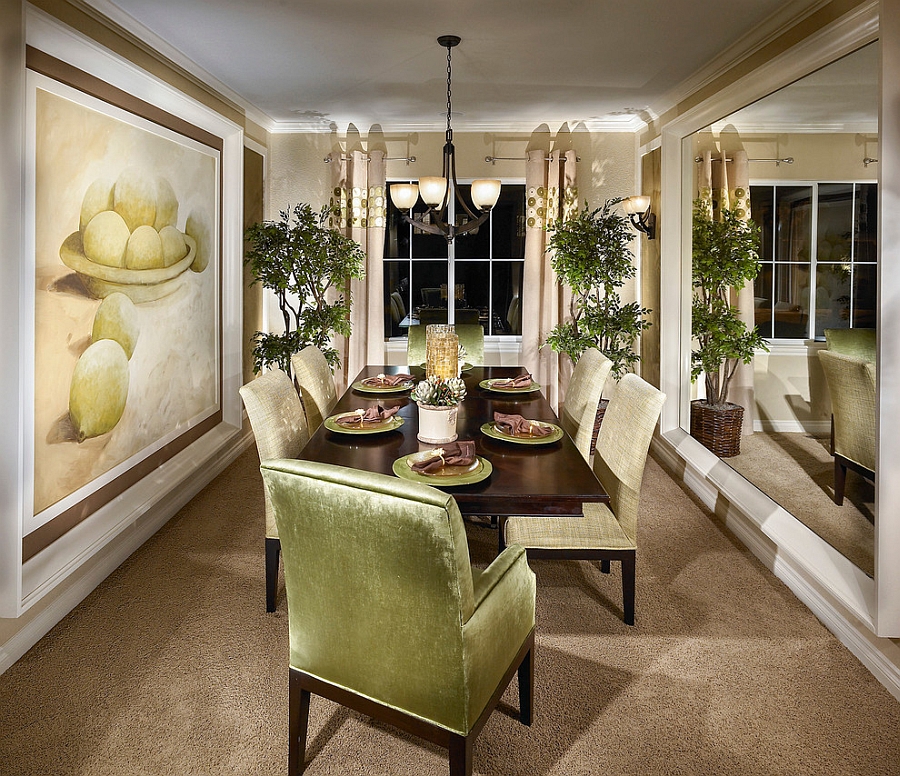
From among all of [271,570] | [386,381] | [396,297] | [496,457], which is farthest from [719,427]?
[396,297]

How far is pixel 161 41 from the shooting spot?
354 centimetres

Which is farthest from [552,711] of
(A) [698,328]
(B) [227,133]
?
(B) [227,133]

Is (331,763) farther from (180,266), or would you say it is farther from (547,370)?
(547,370)

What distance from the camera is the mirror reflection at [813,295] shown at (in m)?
2.63

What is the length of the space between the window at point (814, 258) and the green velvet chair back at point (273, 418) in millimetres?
2296

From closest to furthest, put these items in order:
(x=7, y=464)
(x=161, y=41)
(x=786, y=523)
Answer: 1. (x=7, y=464)
2. (x=786, y=523)
3. (x=161, y=41)

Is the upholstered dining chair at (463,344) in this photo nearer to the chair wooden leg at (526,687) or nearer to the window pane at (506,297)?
the window pane at (506,297)

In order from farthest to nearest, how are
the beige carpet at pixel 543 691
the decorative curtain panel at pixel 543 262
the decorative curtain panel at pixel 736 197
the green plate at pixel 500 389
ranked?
1. the decorative curtain panel at pixel 543 262
2. the decorative curtain panel at pixel 736 197
3. the green plate at pixel 500 389
4. the beige carpet at pixel 543 691

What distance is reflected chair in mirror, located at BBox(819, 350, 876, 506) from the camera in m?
2.60

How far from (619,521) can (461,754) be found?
123 centimetres

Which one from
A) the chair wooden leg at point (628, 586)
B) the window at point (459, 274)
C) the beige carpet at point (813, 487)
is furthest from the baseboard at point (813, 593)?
the window at point (459, 274)

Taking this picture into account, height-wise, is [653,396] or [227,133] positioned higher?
[227,133]

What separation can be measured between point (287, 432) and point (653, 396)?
4.73 feet

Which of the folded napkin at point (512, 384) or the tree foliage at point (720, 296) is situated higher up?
the tree foliage at point (720, 296)
